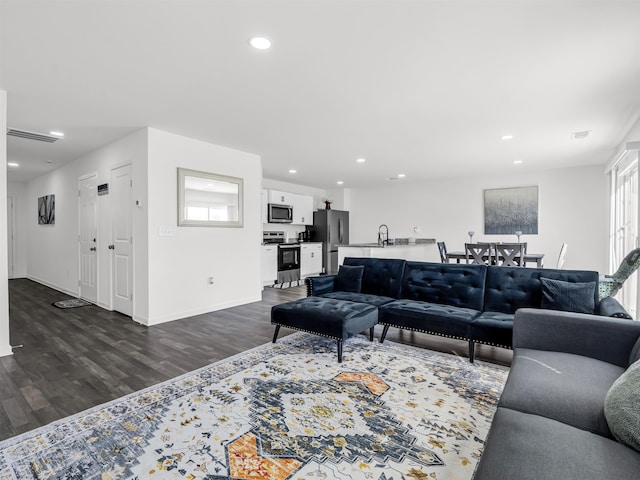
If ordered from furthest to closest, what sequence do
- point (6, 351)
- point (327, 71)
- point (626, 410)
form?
point (6, 351) → point (327, 71) → point (626, 410)

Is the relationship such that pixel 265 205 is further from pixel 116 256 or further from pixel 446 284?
pixel 446 284

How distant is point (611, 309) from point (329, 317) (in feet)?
6.95

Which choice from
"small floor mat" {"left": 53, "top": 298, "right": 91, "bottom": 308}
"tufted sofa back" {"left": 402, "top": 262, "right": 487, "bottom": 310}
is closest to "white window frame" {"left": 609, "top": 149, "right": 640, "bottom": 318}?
"tufted sofa back" {"left": 402, "top": 262, "right": 487, "bottom": 310}

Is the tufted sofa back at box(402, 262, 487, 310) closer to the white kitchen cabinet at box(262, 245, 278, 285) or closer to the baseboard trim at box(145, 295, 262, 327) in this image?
the baseboard trim at box(145, 295, 262, 327)

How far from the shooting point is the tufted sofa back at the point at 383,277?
3.96 metres

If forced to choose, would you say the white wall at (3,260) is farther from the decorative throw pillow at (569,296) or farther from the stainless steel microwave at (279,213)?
the decorative throw pillow at (569,296)

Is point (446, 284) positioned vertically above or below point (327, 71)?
below

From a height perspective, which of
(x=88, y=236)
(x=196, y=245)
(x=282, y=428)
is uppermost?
(x=88, y=236)

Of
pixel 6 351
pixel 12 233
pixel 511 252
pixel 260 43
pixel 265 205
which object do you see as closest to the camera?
pixel 260 43

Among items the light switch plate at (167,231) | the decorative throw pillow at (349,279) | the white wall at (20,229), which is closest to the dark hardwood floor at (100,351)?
the decorative throw pillow at (349,279)

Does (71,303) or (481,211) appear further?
(481,211)

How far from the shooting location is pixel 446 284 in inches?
141

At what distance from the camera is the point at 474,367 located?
2.85m

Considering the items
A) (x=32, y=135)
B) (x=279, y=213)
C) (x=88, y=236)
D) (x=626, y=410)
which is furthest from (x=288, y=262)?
(x=626, y=410)
